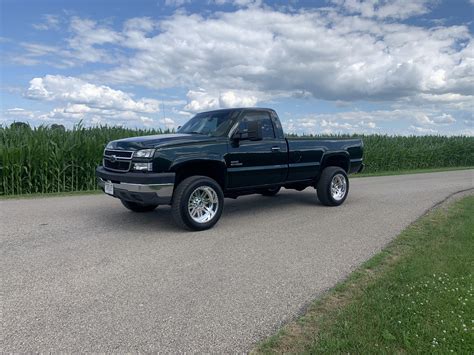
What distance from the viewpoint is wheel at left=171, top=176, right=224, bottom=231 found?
20.3 feet

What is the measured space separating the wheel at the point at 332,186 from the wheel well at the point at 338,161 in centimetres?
20

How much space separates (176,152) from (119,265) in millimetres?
2085

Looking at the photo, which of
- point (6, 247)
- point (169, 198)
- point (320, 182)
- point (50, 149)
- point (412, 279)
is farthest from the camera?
point (50, 149)

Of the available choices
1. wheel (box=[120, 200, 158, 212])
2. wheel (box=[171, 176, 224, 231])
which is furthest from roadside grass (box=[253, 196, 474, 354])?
wheel (box=[120, 200, 158, 212])

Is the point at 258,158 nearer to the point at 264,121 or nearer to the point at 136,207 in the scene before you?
the point at 264,121

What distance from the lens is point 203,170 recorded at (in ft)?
22.3

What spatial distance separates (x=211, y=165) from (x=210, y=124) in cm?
105

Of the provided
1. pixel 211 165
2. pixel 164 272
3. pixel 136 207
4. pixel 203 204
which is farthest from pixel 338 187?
pixel 164 272

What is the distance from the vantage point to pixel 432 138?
2845cm

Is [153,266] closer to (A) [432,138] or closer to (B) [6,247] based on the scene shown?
(B) [6,247]

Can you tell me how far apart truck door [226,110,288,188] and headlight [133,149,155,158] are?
140cm

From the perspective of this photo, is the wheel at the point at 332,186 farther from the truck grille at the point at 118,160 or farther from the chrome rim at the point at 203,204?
the truck grille at the point at 118,160

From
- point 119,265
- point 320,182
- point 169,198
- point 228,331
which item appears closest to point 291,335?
point 228,331

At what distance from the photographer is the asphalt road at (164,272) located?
3.20 metres
